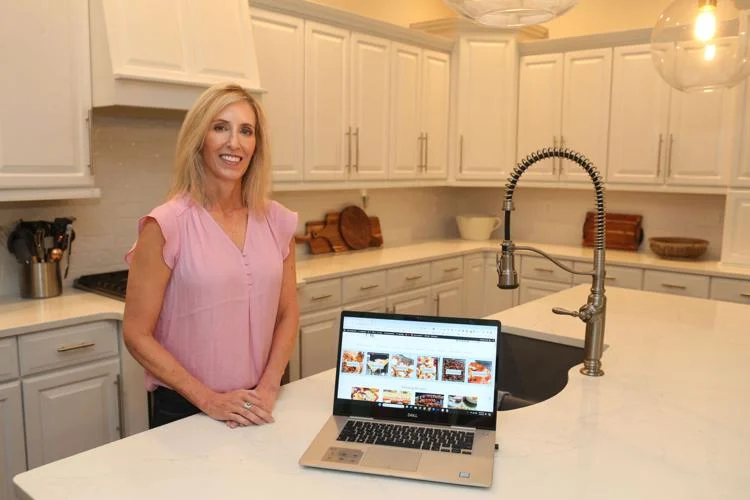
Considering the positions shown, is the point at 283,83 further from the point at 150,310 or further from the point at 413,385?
the point at 413,385

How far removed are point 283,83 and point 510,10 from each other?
2.13 m

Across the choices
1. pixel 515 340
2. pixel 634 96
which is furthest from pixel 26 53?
pixel 634 96

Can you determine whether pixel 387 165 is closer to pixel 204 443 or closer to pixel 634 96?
pixel 634 96

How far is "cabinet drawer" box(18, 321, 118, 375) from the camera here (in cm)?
239

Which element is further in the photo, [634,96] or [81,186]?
[634,96]

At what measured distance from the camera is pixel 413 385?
4.59 ft

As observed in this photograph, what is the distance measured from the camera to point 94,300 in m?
2.79

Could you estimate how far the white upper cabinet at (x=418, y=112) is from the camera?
14.4 ft

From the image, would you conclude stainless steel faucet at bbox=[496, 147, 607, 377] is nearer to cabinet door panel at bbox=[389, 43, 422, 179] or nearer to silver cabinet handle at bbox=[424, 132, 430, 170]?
cabinet door panel at bbox=[389, 43, 422, 179]

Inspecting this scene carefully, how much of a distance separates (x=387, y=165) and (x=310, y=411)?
301cm

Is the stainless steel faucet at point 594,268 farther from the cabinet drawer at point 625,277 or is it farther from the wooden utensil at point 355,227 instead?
the wooden utensil at point 355,227

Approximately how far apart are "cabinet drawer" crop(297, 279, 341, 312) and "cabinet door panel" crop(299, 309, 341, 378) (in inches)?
1.6

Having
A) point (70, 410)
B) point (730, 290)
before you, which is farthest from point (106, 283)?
point (730, 290)

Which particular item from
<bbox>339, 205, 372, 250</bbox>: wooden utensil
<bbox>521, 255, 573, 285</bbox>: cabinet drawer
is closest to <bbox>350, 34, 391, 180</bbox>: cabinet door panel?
<bbox>339, 205, 372, 250</bbox>: wooden utensil
